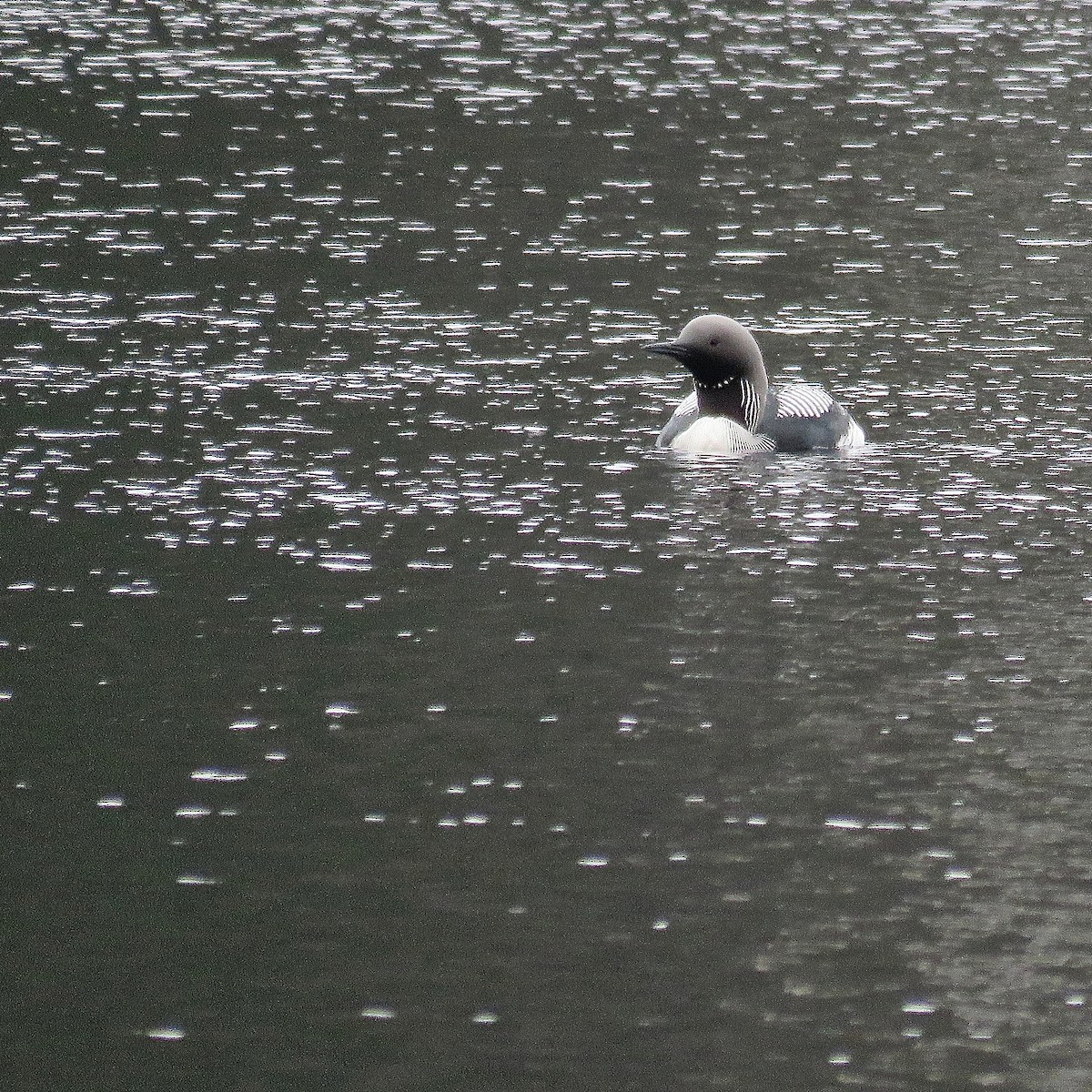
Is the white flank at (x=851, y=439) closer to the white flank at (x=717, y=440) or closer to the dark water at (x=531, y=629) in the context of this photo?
the dark water at (x=531, y=629)

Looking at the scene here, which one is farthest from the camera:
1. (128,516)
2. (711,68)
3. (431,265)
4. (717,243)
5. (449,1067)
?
(711,68)

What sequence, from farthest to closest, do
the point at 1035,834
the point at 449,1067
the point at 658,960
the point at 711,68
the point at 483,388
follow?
1. the point at 711,68
2. the point at 483,388
3. the point at 1035,834
4. the point at 658,960
5. the point at 449,1067

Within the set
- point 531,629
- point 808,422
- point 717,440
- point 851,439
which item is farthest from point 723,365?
point 531,629

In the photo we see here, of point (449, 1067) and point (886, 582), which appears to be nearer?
point (449, 1067)

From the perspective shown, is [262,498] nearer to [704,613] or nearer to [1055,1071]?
[704,613]

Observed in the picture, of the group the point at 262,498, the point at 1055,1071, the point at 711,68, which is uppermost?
the point at 1055,1071

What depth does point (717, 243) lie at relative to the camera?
2852 cm

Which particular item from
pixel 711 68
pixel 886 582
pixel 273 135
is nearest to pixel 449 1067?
pixel 886 582

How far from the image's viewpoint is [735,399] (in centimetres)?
2028

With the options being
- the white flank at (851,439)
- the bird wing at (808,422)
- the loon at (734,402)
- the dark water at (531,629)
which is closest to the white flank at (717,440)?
the loon at (734,402)

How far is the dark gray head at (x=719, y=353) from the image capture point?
66.4 ft

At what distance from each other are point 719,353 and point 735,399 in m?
0.41

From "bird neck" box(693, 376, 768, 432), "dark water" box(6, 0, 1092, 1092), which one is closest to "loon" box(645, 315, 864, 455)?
"bird neck" box(693, 376, 768, 432)

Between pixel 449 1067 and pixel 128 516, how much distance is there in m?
8.71
